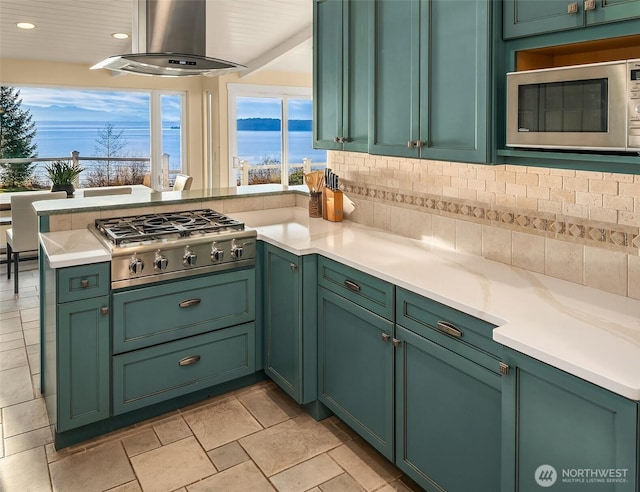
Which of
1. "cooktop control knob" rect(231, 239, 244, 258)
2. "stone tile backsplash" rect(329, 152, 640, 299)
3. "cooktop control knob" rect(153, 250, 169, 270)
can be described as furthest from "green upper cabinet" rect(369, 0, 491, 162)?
"cooktop control knob" rect(153, 250, 169, 270)

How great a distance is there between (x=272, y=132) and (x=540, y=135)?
21.5 ft

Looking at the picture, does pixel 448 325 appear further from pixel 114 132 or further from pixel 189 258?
pixel 114 132

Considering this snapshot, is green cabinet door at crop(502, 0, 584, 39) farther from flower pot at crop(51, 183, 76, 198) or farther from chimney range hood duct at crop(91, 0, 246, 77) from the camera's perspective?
flower pot at crop(51, 183, 76, 198)

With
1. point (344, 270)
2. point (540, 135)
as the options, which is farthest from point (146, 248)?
point (540, 135)

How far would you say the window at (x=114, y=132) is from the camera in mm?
6980

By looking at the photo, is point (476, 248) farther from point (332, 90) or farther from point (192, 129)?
Answer: point (192, 129)

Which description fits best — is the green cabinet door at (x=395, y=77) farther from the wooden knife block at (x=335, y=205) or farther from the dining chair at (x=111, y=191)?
the dining chair at (x=111, y=191)

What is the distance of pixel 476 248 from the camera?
95.7 inches

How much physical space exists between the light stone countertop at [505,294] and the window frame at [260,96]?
4.69m

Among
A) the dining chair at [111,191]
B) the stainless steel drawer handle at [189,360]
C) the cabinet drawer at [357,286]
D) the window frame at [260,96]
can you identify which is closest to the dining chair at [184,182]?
the dining chair at [111,191]

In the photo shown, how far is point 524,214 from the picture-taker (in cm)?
219

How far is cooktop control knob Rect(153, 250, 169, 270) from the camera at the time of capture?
2576 millimetres

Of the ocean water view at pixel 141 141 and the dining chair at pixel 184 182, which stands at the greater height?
the ocean water view at pixel 141 141

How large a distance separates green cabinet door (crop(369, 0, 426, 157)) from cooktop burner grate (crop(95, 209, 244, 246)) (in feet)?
3.09
